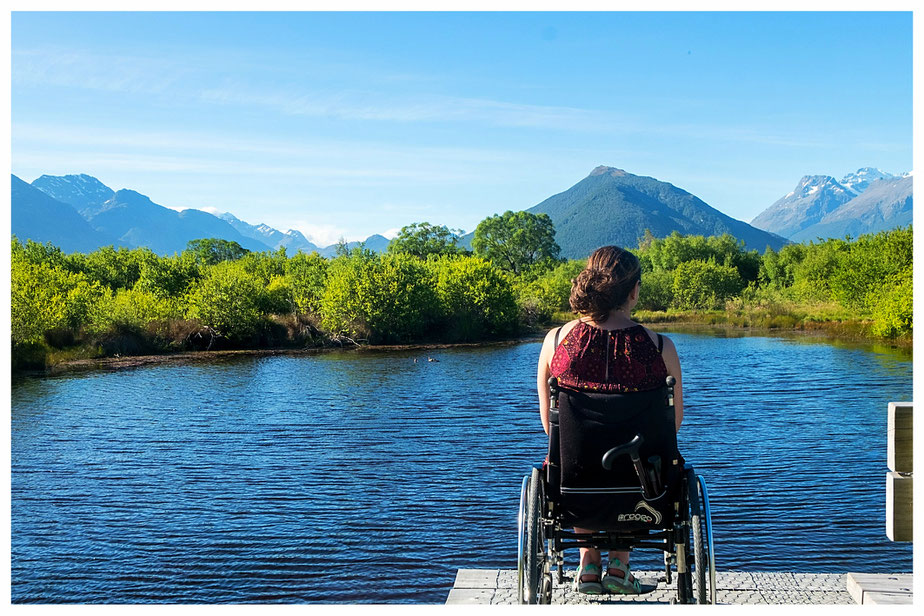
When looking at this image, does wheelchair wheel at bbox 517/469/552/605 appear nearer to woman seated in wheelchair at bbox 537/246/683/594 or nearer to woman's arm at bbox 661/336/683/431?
woman seated in wheelchair at bbox 537/246/683/594

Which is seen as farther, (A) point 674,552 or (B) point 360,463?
(B) point 360,463

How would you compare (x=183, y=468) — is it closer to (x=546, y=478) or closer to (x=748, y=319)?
(x=546, y=478)

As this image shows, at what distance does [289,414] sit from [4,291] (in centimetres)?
1172

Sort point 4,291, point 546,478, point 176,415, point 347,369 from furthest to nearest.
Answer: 1. point 347,369
2. point 176,415
3. point 4,291
4. point 546,478

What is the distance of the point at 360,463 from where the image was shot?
34.5 feet

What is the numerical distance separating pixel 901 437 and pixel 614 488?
0.91 m

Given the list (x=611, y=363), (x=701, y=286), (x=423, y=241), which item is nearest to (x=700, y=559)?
(x=611, y=363)

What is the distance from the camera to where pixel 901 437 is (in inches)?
102

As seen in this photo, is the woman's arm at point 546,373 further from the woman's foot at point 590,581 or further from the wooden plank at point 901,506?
the wooden plank at point 901,506

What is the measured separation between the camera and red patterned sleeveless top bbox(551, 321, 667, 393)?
114 inches

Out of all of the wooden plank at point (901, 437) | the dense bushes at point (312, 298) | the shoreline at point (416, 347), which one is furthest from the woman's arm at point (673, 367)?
the dense bushes at point (312, 298)
